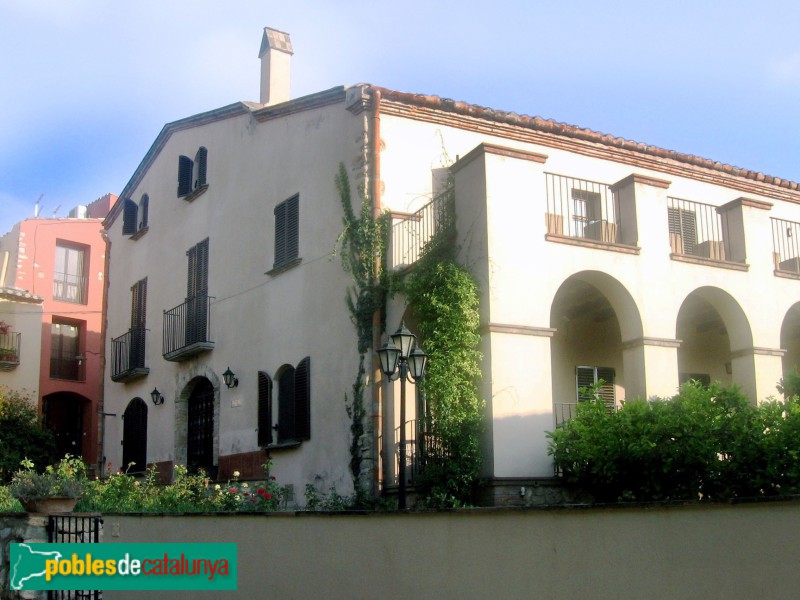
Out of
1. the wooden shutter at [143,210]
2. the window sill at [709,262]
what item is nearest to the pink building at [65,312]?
the wooden shutter at [143,210]

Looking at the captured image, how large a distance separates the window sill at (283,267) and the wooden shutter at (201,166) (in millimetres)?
4483

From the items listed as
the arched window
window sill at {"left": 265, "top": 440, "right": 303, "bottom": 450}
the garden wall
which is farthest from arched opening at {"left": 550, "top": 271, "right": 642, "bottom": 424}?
the arched window

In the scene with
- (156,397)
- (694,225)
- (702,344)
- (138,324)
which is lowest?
(156,397)

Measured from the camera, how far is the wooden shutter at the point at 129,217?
26000 mm

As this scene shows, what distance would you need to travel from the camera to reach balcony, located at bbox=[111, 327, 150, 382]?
77.6 ft

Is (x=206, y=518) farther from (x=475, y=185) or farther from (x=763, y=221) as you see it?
(x=763, y=221)

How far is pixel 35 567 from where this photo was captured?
11102mm

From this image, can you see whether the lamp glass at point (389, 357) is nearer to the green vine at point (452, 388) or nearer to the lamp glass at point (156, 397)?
the green vine at point (452, 388)

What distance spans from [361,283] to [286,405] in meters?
3.39

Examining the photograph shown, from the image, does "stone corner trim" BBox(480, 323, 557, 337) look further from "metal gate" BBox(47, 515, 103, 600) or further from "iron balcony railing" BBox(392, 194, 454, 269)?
"metal gate" BBox(47, 515, 103, 600)

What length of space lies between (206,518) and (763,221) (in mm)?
10441

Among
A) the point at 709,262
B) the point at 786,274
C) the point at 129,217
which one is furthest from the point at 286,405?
the point at 129,217

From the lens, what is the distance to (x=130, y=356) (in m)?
24.2

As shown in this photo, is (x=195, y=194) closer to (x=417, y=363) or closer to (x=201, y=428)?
(x=201, y=428)
